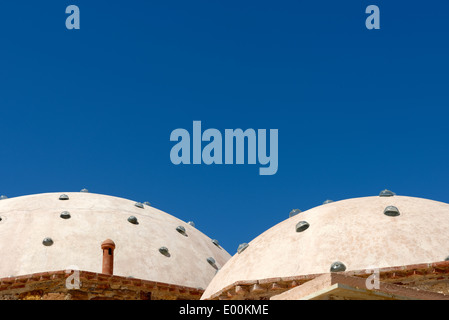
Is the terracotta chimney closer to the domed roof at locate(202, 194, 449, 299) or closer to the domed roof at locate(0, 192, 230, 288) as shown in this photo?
the domed roof at locate(0, 192, 230, 288)

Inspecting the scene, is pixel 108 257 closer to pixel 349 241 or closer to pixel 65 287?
pixel 65 287

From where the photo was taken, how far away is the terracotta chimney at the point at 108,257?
39.6ft

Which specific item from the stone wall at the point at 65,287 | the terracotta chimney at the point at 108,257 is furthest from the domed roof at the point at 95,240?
the stone wall at the point at 65,287

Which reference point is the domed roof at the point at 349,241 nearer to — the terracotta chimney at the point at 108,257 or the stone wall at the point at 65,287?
the stone wall at the point at 65,287

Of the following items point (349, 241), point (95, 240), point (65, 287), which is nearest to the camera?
point (349, 241)

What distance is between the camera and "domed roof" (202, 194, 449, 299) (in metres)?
9.96

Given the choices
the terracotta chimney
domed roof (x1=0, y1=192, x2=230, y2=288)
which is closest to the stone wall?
the terracotta chimney

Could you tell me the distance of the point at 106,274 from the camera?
11.7m

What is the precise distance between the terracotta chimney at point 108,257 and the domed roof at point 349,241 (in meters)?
1.97

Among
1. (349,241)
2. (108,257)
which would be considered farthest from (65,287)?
(349,241)

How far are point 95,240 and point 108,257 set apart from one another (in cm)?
148

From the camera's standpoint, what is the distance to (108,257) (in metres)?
12.2
